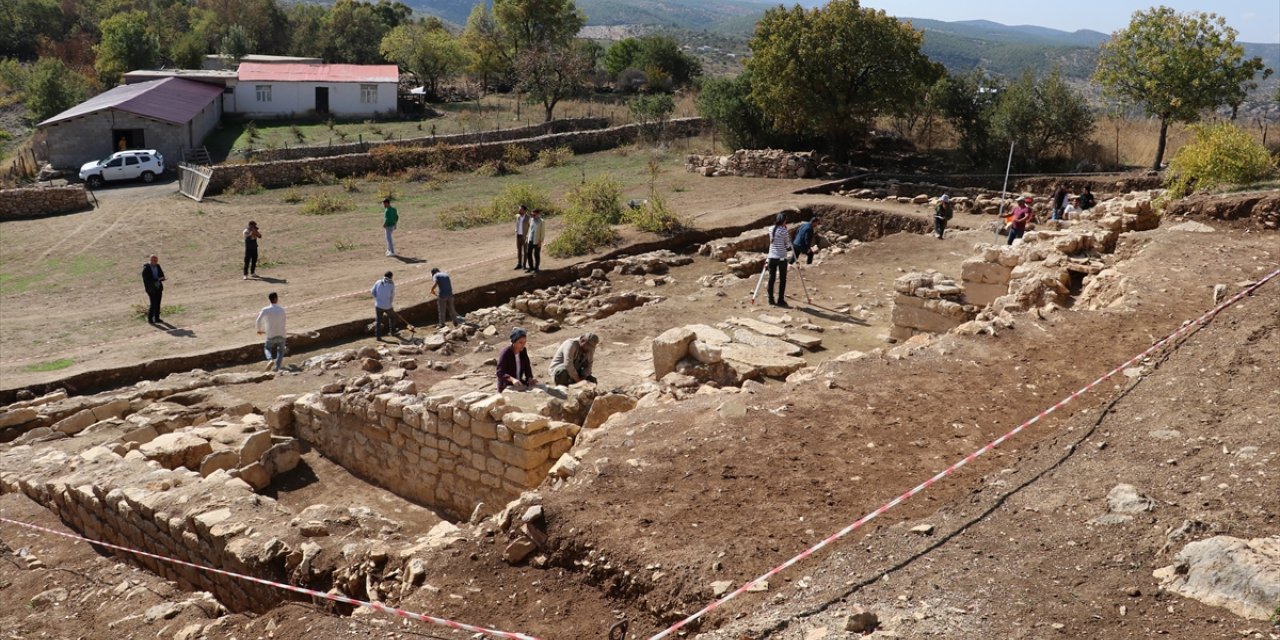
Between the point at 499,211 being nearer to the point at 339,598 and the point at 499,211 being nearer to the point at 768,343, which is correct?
the point at 768,343

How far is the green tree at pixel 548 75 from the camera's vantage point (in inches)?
1725

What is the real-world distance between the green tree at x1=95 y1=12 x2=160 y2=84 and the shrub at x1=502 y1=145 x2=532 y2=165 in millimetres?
30485

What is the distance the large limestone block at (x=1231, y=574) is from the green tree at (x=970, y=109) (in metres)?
28.5

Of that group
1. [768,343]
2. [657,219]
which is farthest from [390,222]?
[768,343]

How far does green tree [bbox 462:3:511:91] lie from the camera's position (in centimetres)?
5638

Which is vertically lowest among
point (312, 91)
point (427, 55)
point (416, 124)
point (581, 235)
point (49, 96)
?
point (581, 235)

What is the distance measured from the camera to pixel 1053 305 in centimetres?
1156

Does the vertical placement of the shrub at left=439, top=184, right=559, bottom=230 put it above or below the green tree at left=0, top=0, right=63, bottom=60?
below

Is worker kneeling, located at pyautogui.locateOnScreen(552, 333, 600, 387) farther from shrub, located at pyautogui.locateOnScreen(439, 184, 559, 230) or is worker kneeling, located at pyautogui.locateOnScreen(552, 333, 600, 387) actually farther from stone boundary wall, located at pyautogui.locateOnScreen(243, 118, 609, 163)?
stone boundary wall, located at pyautogui.locateOnScreen(243, 118, 609, 163)

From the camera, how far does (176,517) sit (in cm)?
874

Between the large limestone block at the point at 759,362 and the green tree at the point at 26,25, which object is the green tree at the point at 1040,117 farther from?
the green tree at the point at 26,25

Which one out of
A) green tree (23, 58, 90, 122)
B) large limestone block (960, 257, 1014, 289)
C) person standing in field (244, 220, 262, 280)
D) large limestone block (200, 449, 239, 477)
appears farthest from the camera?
green tree (23, 58, 90, 122)

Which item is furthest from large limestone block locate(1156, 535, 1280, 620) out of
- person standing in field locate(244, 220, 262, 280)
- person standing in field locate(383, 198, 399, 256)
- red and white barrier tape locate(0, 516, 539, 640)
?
person standing in field locate(383, 198, 399, 256)

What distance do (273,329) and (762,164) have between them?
19480 mm
